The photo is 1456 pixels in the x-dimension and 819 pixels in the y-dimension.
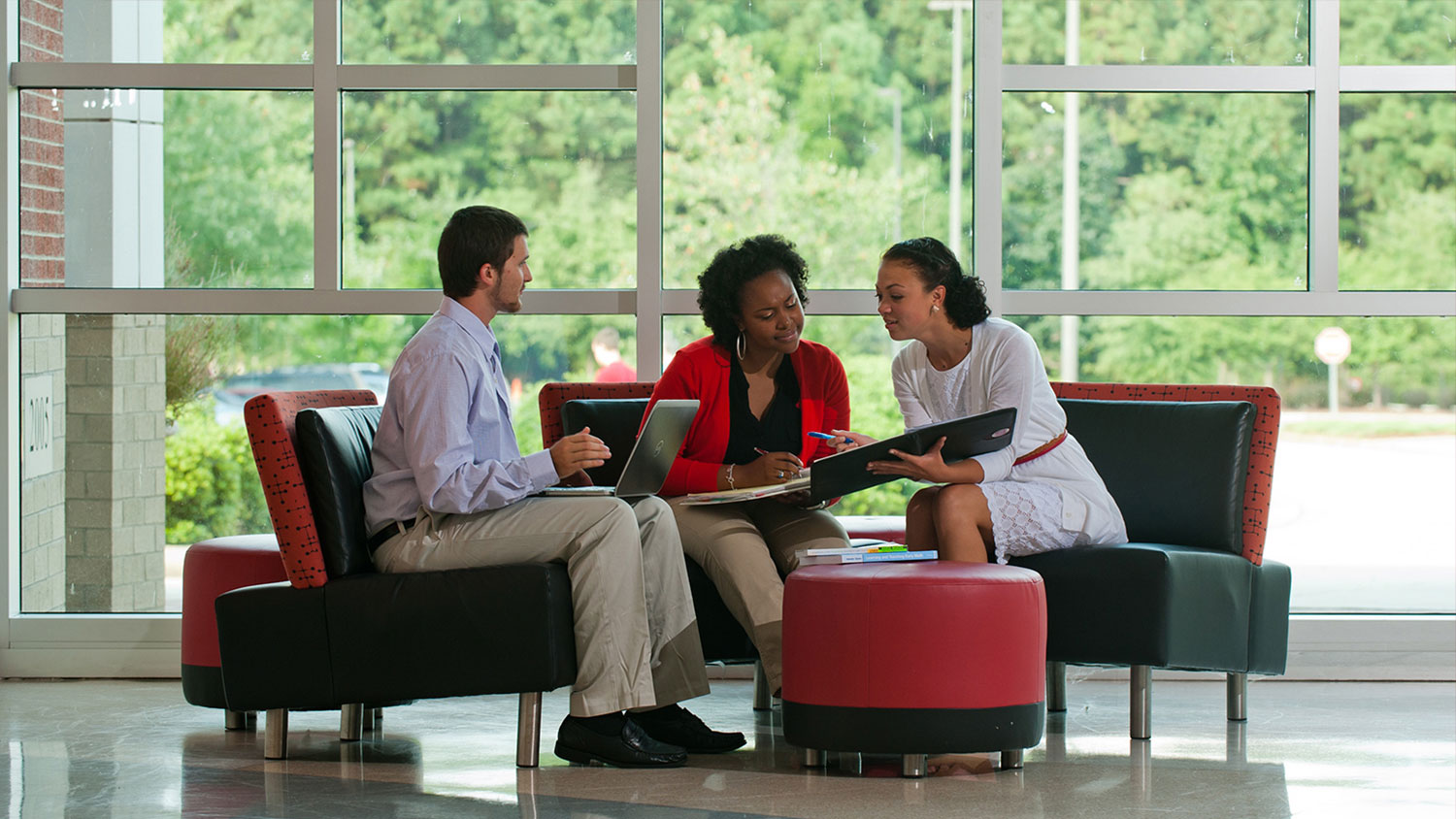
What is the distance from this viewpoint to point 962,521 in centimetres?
346

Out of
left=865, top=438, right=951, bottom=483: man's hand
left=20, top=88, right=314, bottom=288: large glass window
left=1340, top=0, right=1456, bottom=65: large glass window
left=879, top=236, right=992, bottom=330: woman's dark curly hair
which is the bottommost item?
left=865, top=438, right=951, bottom=483: man's hand

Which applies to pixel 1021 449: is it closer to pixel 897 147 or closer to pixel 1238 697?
pixel 1238 697

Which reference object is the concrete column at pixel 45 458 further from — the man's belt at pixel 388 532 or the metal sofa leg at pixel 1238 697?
the metal sofa leg at pixel 1238 697

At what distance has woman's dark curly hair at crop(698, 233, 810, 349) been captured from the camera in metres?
3.90

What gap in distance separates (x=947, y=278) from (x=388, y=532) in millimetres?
1473

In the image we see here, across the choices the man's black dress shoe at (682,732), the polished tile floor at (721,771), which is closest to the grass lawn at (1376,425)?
the polished tile floor at (721,771)

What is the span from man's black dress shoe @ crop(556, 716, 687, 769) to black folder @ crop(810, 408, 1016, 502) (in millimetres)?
680

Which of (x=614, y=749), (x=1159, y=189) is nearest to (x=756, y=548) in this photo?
(x=614, y=749)

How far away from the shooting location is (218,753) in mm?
3537

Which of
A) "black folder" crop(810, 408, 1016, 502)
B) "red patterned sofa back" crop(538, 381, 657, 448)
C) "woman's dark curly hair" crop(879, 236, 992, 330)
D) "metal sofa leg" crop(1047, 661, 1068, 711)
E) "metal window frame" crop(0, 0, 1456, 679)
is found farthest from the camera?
"metal window frame" crop(0, 0, 1456, 679)

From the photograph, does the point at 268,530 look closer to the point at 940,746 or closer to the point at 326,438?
the point at 326,438

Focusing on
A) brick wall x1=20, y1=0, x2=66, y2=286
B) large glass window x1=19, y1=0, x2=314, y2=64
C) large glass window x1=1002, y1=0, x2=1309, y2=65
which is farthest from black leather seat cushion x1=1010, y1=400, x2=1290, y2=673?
brick wall x1=20, y1=0, x2=66, y2=286

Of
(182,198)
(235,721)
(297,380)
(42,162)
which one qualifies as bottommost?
(235,721)

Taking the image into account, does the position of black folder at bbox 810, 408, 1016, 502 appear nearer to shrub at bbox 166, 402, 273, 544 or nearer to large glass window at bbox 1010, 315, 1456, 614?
large glass window at bbox 1010, 315, 1456, 614
